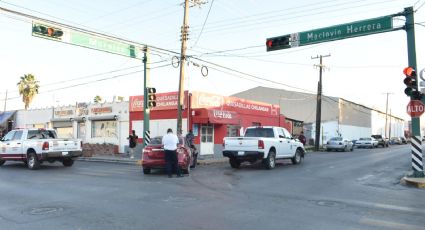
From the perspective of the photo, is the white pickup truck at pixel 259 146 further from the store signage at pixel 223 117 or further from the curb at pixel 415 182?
the store signage at pixel 223 117

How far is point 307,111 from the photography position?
61.2 metres

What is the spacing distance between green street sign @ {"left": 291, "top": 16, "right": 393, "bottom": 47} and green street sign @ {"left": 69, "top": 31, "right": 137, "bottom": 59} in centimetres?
874

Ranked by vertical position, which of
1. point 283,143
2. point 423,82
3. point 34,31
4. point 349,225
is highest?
point 34,31

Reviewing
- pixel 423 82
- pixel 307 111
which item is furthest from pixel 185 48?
pixel 307 111

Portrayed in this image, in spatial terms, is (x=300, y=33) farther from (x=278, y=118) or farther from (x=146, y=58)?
(x=278, y=118)

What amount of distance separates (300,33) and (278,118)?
19065 millimetres

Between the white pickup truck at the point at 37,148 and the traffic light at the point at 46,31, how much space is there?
15.3 ft

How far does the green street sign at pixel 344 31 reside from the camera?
658 inches

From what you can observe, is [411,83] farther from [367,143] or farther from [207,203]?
[367,143]

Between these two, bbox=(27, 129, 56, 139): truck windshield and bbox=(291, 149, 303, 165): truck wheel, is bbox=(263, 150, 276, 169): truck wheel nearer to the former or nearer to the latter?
bbox=(291, 149, 303, 165): truck wheel

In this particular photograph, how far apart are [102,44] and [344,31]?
452 inches

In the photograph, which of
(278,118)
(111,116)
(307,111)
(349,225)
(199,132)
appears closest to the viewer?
(349,225)

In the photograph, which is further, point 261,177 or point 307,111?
point 307,111

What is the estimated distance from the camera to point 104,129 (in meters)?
32.8
